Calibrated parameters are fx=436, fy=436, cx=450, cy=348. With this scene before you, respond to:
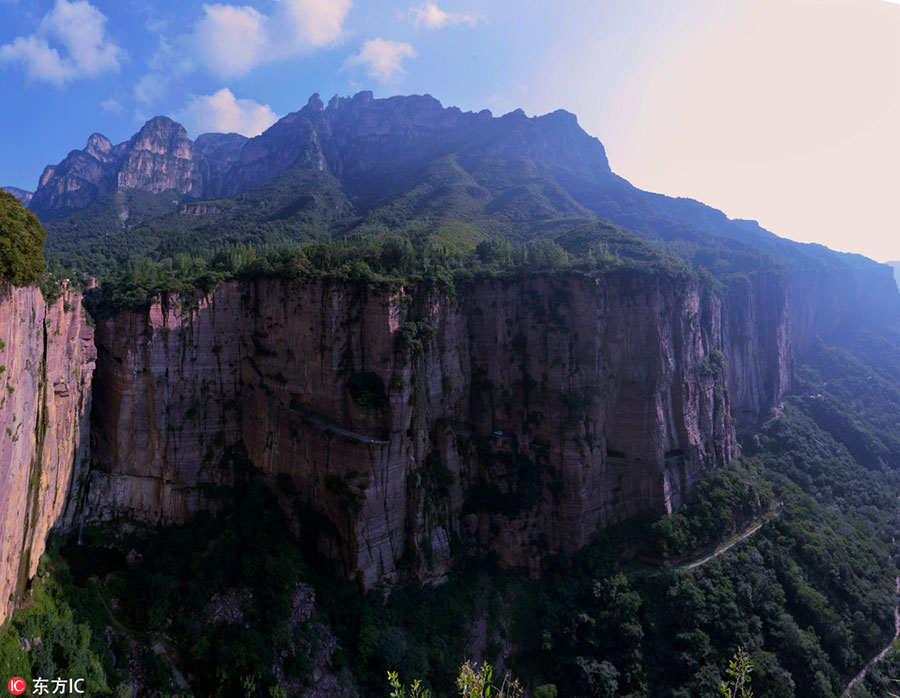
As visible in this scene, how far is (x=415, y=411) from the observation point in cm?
3456

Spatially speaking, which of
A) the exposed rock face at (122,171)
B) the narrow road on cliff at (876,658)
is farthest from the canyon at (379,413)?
the exposed rock face at (122,171)

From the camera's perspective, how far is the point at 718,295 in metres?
61.6

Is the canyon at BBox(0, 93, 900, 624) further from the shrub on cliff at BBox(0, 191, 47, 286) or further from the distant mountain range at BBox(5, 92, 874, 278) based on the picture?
the distant mountain range at BBox(5, 92, 874, 278)

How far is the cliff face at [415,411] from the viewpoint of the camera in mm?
32812

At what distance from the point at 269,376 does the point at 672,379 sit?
3740 cm

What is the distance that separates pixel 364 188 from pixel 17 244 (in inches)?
3631

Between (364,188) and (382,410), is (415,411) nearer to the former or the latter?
(382,410)

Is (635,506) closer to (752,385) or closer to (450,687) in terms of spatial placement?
(450,687)

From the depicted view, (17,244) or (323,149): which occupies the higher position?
(323,149)

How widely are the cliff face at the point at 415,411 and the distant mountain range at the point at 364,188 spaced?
28.4m

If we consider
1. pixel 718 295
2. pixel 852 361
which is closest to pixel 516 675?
pixel 718 295

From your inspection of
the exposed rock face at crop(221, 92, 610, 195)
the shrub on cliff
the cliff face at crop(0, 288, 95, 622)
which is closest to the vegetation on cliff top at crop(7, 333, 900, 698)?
the cliff face at crop(0, 288, 95, 622)

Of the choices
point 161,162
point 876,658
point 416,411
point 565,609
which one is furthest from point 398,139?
point 876,658

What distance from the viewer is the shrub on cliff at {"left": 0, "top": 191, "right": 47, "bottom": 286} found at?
21.6 m
